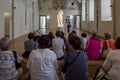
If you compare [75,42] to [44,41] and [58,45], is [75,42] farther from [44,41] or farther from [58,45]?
[58,45]

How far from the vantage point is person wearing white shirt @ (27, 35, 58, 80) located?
12.3 feet

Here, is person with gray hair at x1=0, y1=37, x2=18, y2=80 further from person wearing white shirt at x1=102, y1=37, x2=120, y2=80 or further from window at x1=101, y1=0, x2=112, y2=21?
window at x1=101, y1=0, x2=112, y2=21

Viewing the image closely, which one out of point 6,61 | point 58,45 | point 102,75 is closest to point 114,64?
point 102,75

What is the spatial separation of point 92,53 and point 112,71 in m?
3.96

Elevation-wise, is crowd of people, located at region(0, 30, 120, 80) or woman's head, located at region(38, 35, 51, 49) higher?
woman's head, located at region(38, 35, 51, 49)

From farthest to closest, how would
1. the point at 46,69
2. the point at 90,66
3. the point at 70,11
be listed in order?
1. the point at 70,11
2. the point at 90,66
3. the point at 46,69

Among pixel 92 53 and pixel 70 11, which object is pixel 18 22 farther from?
pixel 70 11

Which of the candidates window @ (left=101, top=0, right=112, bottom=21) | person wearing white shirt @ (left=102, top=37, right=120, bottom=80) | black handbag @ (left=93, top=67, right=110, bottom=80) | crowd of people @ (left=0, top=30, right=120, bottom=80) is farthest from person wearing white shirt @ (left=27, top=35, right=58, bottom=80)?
window @ (left=101, top=0, right=112, bottom=21)

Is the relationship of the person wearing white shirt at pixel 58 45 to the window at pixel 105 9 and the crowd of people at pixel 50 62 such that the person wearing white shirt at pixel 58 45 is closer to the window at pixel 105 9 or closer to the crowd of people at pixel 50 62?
the crowd of people at pixel 50 62

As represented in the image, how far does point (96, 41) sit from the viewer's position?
24.9ft

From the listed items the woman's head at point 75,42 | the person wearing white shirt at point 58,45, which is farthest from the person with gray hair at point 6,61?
the person wearing white shirt at point 58,45

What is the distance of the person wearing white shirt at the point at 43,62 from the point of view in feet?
12.3

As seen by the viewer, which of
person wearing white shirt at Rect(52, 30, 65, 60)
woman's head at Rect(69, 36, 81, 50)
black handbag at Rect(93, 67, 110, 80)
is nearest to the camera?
woman's head at Rect(69, 36, 81, 50)

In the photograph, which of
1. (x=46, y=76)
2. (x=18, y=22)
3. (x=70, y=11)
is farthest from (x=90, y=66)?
(x=70, y=11)
